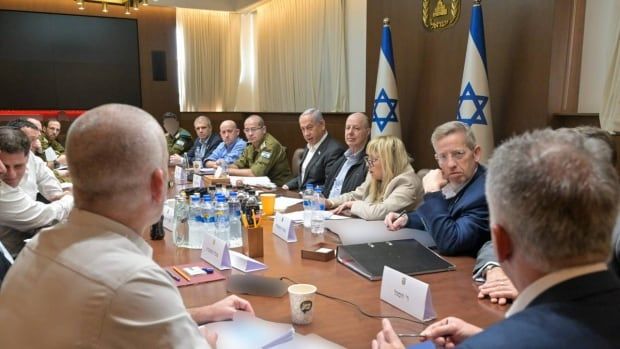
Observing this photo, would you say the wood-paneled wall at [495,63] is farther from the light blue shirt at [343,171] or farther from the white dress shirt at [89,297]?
the white dress shirt at [89,297]

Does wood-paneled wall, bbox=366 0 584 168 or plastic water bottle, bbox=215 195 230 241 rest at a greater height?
wood-paneled wall, bbox=366 0 584 168

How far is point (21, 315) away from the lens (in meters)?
0.89

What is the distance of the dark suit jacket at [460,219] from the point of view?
191 centimetres

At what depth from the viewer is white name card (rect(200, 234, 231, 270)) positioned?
1799 mm

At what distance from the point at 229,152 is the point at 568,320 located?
5176 mm

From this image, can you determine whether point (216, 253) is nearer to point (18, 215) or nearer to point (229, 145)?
point (18, 215)

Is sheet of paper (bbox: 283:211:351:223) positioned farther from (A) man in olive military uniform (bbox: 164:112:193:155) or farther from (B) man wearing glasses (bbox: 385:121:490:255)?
(A) man in olive military uniform (bbox: 164:112:193:155)

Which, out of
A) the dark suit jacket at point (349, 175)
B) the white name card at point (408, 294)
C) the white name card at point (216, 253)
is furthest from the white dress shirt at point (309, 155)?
the white name card at point (408, 294)

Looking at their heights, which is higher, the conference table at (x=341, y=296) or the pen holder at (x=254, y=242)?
the pen holder at (x=254, y=242)

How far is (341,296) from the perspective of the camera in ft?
4.97

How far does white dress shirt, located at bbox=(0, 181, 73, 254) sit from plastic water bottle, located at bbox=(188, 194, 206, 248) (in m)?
0.83

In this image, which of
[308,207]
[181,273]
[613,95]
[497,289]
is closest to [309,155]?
[308,207]

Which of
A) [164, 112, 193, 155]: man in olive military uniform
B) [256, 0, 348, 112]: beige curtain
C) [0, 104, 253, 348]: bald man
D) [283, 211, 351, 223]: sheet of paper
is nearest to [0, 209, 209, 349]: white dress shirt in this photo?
[0, 104, 253, 348]: bald man

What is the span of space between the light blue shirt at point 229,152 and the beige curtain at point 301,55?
126 centimetres
